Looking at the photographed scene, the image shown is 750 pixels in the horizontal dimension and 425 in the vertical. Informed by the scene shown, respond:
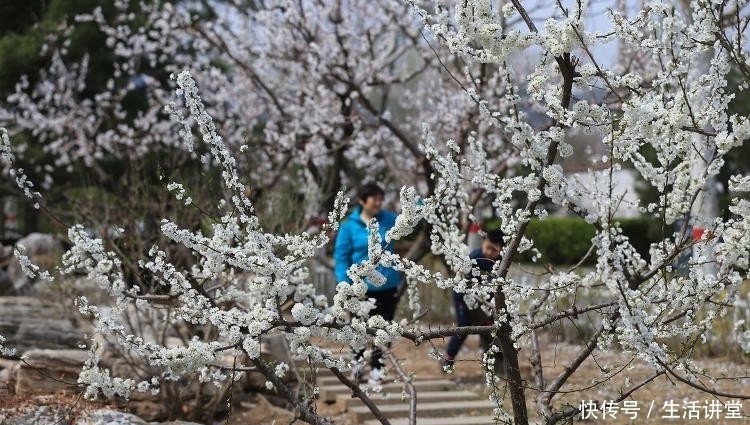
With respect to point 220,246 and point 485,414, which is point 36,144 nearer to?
point 485,414

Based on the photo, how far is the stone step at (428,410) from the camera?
561 centimetres

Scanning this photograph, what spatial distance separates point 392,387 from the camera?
6.50 meters

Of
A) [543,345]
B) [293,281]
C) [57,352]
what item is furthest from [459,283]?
[543,345]

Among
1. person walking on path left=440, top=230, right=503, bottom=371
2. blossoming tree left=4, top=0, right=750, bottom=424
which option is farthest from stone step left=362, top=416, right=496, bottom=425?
blossoming tree left=4, top=0, right=750, bottom=424

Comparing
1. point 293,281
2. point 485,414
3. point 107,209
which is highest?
point 107,209

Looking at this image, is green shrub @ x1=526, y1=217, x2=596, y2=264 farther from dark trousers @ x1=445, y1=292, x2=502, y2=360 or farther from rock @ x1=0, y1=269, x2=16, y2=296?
dark trousers @ x1=445, y1=292, x2=502, y2=360

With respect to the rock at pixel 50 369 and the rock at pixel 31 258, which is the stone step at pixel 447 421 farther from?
the rock at pixel 31 258

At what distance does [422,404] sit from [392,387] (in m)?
0.58

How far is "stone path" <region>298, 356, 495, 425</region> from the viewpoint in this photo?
219 inches

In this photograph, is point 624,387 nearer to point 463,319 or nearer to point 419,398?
point 419,398

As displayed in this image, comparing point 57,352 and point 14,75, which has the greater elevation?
point 14,75

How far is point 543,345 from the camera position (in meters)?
9.42

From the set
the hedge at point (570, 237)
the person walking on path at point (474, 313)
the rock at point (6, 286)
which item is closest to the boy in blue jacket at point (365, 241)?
the person walking on path at point (474, 313)

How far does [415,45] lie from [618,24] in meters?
7.63
